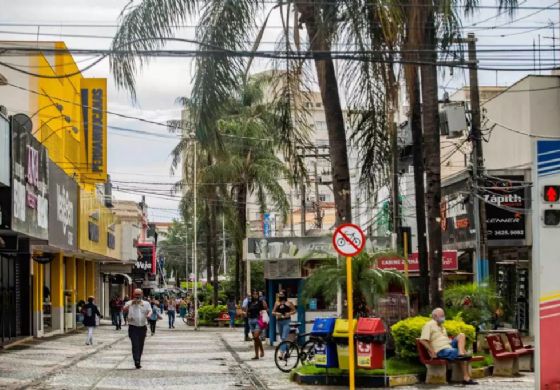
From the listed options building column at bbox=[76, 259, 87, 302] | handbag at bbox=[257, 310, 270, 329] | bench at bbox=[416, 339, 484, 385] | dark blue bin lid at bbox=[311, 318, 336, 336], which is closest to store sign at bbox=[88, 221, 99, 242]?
building column at bbox=[76, 259, 87, 302]

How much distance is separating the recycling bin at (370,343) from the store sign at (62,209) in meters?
16.2

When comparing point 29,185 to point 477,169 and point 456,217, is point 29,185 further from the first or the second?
point 456,217

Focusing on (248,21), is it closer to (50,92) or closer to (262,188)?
(50,92)

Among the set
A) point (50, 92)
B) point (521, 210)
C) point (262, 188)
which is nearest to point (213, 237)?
point (262, 188)

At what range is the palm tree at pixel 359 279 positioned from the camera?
21031 millimetres

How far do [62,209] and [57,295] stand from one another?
25.5ft

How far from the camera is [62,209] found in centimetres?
3606

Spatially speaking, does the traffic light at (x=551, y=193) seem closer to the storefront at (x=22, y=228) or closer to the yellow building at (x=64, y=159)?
the storefront at (x=22, y=228)

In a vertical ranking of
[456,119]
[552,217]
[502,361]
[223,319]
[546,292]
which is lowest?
[223,319]

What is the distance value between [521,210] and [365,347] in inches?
662

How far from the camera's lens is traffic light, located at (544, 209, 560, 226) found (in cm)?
1473

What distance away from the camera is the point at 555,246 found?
14641 mm

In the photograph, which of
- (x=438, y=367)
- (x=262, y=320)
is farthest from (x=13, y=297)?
(x=438, y=367)

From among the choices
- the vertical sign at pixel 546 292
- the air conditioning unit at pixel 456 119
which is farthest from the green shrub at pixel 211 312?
the vertical sign at pixel 546 292
